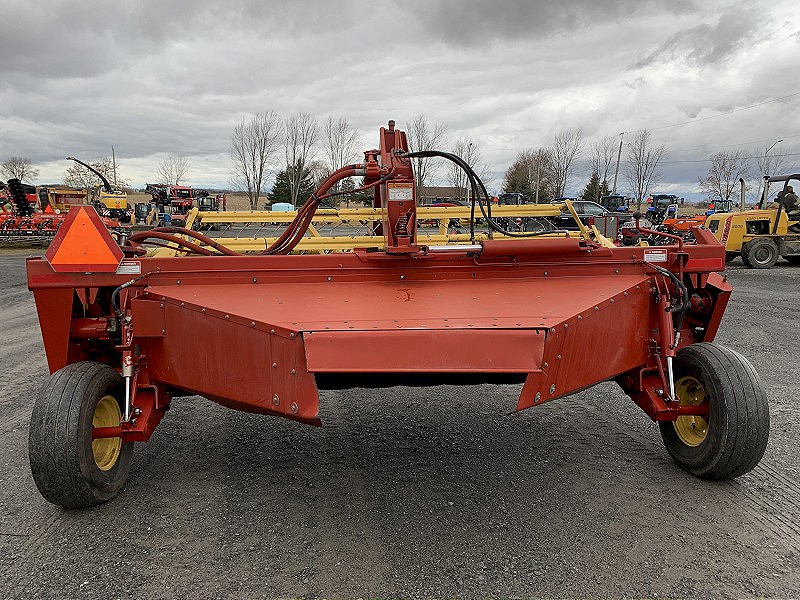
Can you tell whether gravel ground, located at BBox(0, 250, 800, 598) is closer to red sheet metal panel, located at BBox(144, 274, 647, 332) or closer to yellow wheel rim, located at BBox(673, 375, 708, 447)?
yellow wheel rim, located at BBox(673, 375, 708, 447)

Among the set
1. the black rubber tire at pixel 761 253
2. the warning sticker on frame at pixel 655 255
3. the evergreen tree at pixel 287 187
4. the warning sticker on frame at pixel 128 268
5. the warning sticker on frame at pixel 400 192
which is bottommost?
the black rubber tire at pixel 761 253

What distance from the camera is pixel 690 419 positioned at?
3.16 m

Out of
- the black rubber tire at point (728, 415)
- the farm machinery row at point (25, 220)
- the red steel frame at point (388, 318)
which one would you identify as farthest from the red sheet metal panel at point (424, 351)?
the farm machinery row at point (25, 220)

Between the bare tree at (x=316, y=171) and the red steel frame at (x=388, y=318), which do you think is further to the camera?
the bare tree at (x=316, y=171)

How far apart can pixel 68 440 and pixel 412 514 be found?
59.6 inches

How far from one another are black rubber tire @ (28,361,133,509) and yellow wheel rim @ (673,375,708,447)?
2824 mm

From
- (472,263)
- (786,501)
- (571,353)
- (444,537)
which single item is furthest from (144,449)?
(786,501)

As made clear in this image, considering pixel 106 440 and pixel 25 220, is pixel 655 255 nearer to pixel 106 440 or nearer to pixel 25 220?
pixel 106 440

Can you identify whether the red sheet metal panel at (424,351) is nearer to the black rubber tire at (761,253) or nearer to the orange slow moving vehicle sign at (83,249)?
the orange slow moving vehicle sign at (83,249)

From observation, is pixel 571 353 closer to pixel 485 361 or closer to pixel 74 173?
pixel 485 361

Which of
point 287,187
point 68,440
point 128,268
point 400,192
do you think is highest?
point 287,187

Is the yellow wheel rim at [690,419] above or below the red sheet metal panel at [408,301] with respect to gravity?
below

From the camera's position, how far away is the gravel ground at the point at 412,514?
227 centimetres

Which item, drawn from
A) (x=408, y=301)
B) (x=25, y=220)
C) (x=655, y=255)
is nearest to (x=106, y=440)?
(x=408, y=301)
